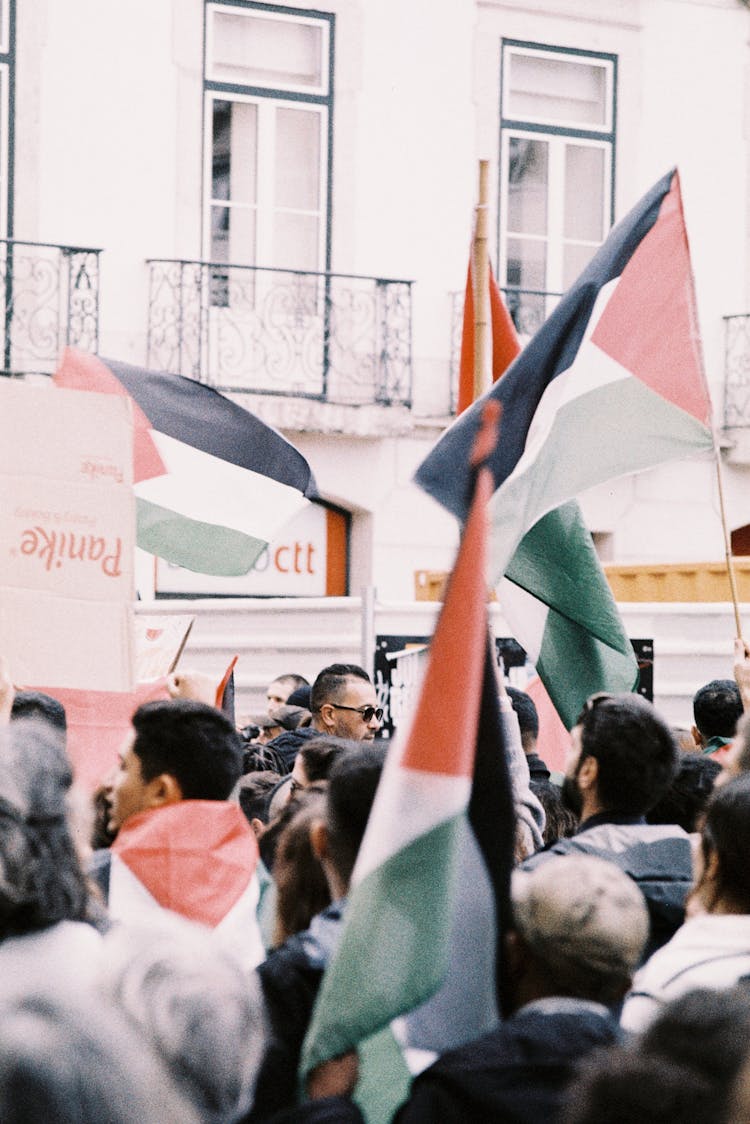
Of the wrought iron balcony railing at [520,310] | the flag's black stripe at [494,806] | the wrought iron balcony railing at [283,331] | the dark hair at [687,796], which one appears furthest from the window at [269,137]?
the flag's black stripe at [494,806]

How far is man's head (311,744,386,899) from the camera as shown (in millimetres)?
3219

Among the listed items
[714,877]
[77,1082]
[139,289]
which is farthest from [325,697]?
[139,289]

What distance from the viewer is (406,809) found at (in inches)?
111

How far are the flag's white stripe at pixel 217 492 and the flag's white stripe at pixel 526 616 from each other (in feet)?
3.11

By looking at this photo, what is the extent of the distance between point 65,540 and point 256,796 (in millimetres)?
920

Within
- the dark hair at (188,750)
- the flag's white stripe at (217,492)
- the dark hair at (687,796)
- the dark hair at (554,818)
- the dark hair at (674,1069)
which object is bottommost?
the dark hair at (554,818)

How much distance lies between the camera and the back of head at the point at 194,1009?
2.08 m

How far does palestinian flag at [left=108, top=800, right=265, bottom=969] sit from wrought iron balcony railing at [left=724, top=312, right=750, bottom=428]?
13.3m

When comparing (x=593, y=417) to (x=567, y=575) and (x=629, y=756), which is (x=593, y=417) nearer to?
(x=567, y=575)

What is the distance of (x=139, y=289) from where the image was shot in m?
14.9

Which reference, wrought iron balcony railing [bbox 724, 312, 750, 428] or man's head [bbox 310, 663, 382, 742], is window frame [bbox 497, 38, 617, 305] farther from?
man's head [bbox 310, 663, 382, 742]

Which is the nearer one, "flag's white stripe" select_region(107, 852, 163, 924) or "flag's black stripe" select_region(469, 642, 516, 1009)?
"flag's black stripe" select_region(469, 642, 516, 1009)

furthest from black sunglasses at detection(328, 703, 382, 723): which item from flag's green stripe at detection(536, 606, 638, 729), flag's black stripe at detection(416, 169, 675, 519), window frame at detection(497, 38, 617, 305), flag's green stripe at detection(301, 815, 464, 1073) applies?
window frame at detection(497, 38, 617, 305)

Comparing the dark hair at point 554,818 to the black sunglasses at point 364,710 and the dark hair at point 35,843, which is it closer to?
the black sunglasses at point 364,710
